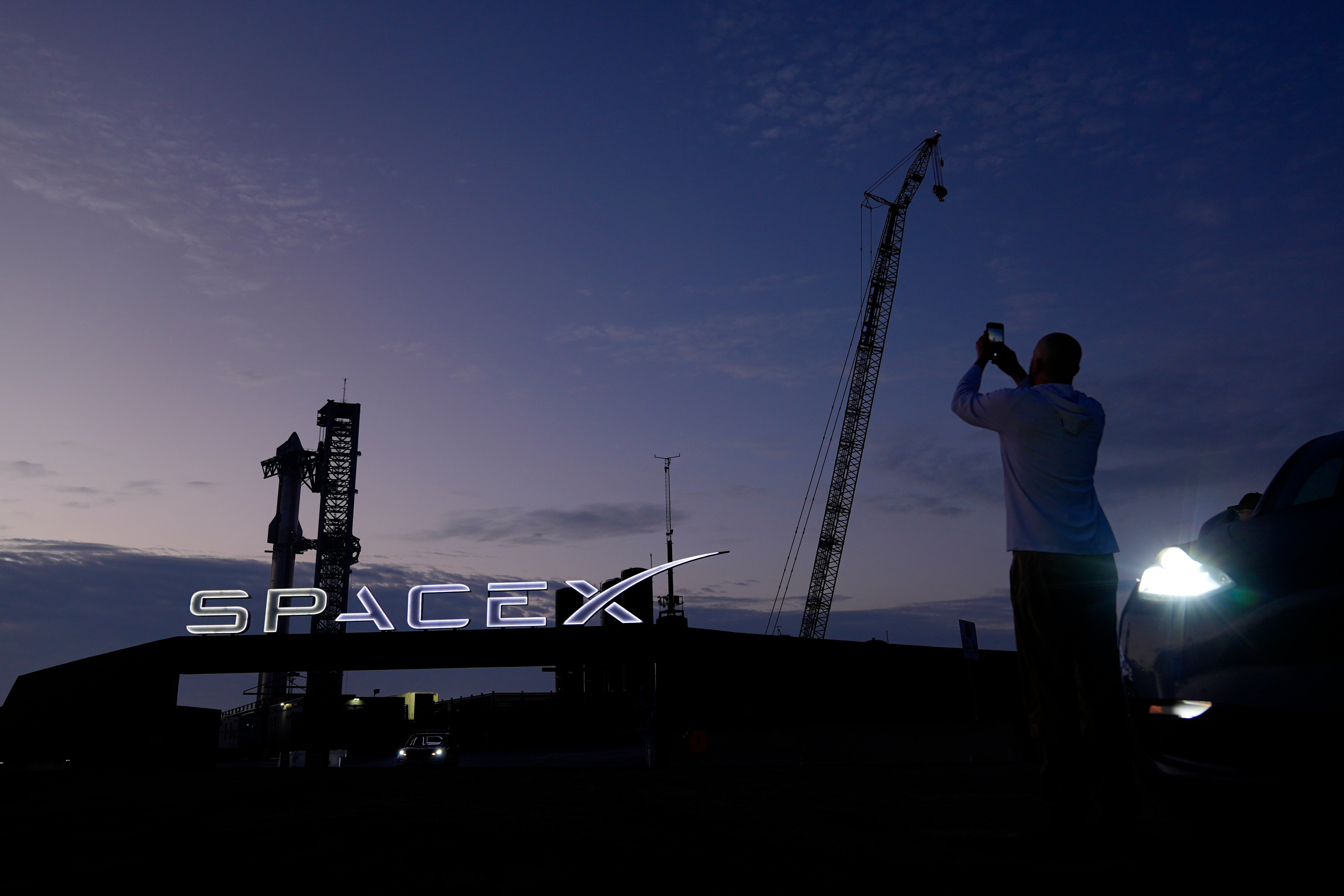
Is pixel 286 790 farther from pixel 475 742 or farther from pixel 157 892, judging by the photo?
pixel 475 742

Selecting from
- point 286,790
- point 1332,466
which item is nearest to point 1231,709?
point 1332,466

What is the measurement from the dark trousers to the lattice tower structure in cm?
8257

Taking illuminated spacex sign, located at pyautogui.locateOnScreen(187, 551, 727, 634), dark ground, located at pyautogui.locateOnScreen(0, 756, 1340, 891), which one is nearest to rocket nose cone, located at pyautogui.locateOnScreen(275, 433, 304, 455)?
illuminated spacex sign, located at pyautogui.locateOnScreen(187, 551, 727, 634)

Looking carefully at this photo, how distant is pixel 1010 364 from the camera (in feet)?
14.0

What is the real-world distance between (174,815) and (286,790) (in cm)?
226

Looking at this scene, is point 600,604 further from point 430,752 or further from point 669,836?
point 669,836

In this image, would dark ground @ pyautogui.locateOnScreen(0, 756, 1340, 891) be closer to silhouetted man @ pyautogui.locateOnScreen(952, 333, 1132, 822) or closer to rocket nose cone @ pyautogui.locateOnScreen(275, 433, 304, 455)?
silhouetted man @ pyautogui.locateOnScreen(952, 333, 1132, 822)

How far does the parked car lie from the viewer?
29656 millimetres

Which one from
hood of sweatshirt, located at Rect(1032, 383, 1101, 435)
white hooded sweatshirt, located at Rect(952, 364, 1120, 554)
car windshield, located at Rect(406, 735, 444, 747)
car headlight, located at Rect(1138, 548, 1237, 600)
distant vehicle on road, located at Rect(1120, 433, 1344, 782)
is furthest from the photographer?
car windshield, located at Rect(406, 735, 444, 747)

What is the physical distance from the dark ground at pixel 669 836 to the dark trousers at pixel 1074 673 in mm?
214

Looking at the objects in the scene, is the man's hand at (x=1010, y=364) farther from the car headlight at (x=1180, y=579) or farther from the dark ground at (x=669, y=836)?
the dark ground at (x=669, y=836)

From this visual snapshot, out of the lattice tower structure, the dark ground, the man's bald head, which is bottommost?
the dark ground

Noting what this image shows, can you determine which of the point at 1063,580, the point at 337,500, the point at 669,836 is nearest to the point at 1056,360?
the point at 1063,580

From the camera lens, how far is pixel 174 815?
5191 millimetres
